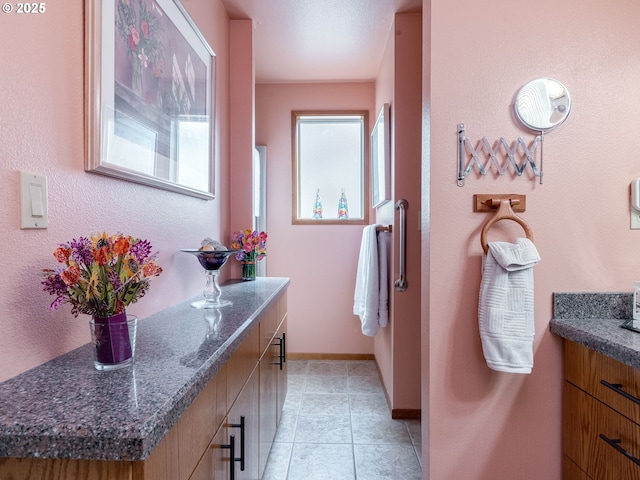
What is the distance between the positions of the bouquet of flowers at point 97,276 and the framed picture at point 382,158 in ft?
6.09

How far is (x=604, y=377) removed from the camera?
1060 mm

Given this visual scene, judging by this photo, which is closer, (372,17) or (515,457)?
(515,457)

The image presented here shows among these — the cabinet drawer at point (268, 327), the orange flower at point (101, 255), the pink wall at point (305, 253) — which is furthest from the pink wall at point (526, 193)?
the pink wall at point (305, 253)

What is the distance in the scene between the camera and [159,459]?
1.94 feet

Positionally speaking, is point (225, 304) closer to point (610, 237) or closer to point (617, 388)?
point (617, 388)

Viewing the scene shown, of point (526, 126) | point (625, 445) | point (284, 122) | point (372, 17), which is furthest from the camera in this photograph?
point (284, 122)

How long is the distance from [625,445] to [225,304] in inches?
53.9

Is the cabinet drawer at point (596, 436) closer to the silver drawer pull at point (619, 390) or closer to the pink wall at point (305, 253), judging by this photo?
the silver drawer pull at point (619, 390)

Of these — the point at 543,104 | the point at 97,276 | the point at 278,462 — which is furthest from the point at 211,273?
the point at 543,104

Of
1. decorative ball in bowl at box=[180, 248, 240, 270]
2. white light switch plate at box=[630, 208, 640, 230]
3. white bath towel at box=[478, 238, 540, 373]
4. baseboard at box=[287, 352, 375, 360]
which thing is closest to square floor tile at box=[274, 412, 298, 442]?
baseboard at box=[287, 352, 375, 360]

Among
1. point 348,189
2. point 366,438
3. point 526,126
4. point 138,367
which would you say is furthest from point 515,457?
point 348,189

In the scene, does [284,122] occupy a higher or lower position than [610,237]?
higher

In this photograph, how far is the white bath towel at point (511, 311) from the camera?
116 centimetres

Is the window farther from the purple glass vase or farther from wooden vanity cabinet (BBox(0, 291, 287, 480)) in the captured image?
the purple glass vase
